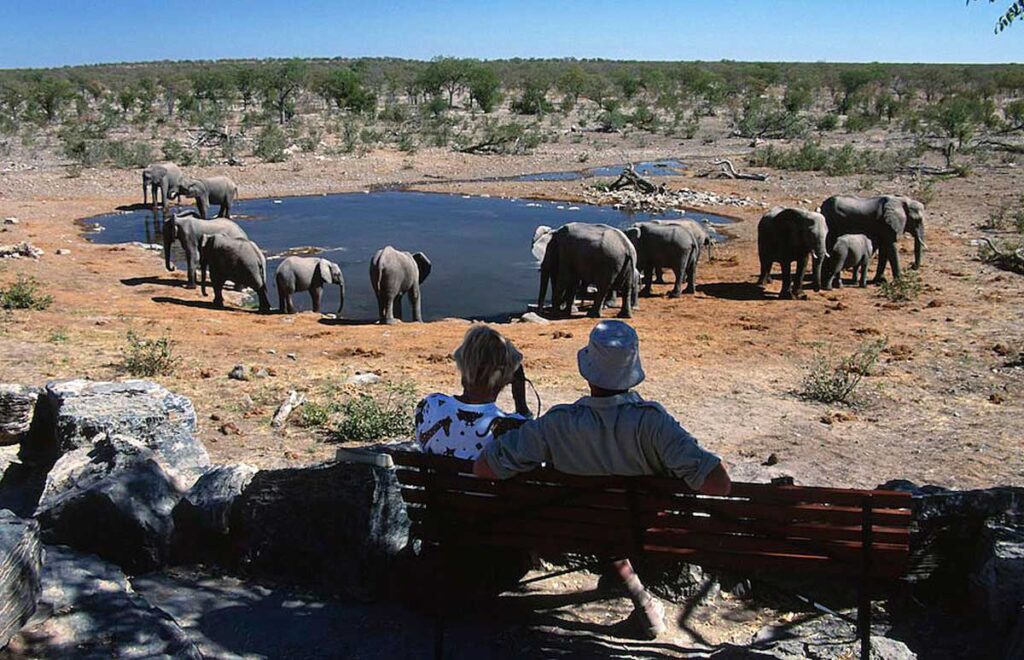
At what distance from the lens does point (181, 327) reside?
1202 centimetres

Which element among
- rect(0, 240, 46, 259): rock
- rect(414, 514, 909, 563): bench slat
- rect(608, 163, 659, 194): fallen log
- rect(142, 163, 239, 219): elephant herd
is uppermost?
rect(608, 163, 659, 194): fallen log

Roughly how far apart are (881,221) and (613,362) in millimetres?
14012

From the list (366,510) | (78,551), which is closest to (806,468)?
(366,510)

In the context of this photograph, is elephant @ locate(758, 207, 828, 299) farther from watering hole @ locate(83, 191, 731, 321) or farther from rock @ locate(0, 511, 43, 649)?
rock @ locate(0, 511, 43, 649)

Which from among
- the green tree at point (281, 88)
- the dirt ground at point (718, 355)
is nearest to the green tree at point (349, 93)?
the green tree at point (281, 88)

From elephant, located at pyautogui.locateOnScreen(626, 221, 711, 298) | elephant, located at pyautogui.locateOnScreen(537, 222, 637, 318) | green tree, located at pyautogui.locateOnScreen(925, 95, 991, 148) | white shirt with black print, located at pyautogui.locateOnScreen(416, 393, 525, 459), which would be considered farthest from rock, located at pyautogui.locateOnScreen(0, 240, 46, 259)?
green tree, located at pyautogui.locateOnScreen(925, 95, 991, 148)

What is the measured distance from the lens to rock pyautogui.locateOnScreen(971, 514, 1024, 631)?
4.00 metres

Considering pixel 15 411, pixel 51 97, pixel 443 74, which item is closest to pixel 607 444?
pixel 15 411

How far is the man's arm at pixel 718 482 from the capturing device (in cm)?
334

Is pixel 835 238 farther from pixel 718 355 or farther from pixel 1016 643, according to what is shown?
pixel 1016 643

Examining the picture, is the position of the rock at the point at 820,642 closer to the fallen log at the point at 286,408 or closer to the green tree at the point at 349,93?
the fallen log at the point at 286,408

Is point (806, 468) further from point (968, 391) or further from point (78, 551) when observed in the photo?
point (78, 551)

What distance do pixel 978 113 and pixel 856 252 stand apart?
82.7ft

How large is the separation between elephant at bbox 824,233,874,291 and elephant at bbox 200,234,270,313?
9.21 meters
